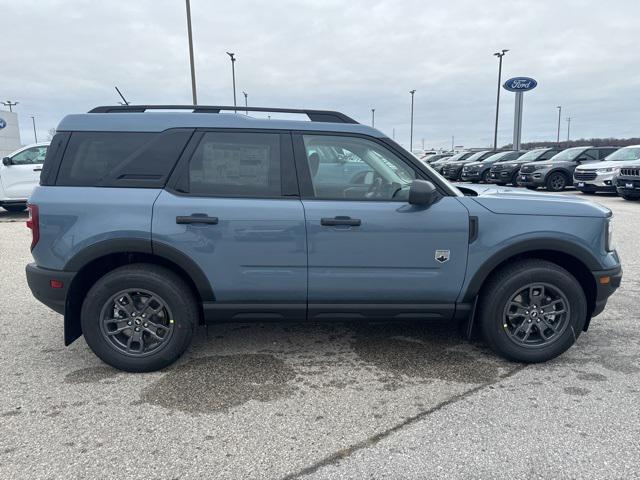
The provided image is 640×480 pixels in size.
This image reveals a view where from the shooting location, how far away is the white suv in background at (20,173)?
10750mm

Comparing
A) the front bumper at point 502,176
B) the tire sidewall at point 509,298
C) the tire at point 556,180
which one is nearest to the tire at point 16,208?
the tire sidewall at point 509,298

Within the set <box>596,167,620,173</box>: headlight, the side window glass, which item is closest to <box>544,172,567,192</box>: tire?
<box>596,167,620,173</box>: headlight

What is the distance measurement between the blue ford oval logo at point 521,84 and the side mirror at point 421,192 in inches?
1261

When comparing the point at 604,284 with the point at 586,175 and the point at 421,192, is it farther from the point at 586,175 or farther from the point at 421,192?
the point at 586,175

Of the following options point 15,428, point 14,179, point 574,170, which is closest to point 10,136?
point 14,179

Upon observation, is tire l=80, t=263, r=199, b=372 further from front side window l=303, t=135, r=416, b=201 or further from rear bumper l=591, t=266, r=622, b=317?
rear bumper l=591, t=266, r=622, b=317

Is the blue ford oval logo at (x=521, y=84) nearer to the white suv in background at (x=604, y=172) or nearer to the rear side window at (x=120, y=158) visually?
the white suv in background at (x=604, y=172)

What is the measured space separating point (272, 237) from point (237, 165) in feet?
1.92

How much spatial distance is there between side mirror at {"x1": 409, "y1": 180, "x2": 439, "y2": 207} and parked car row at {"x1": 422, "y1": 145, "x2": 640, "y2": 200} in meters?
12.5

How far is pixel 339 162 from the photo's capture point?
137 inches

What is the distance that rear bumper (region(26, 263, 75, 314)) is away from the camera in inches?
128

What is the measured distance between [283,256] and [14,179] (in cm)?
1026

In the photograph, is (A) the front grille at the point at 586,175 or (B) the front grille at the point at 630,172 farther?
(A) the front grille at the point at 586,175

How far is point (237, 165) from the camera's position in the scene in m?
3.35
